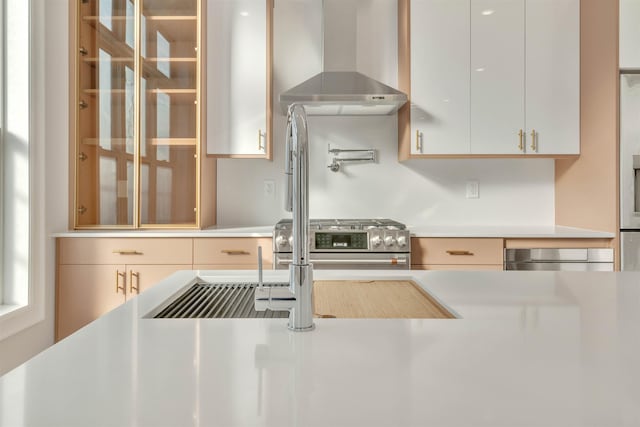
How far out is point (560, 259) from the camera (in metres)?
2.68

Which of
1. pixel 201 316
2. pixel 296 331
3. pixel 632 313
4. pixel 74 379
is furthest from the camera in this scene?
pixel 201 316

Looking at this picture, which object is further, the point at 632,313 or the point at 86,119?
the point at 86,119

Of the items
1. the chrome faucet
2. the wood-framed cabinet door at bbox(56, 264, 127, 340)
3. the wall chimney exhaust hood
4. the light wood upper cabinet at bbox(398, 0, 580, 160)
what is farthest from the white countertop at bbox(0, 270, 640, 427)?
the light wood upper cabinet at bbox(398, 0, 580, 160)

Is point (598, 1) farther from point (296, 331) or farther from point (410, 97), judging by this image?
point (296, 331)

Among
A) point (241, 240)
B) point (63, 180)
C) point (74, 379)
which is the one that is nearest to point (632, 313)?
point (74, 379)

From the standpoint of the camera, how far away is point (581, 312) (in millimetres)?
916

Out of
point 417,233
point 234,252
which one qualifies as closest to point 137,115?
point 234,252

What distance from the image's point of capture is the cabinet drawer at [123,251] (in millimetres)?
2703

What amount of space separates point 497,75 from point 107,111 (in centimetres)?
249

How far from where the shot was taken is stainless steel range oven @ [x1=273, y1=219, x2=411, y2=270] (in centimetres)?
268

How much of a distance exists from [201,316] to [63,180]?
2.23m

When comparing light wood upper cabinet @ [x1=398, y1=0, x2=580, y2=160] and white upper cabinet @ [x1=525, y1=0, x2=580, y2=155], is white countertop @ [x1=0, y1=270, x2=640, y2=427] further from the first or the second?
white upper cabinet @ [x1=525, y1=0, x2=580, y2=155]

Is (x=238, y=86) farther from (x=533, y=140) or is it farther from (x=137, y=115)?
(x=533, y=140)

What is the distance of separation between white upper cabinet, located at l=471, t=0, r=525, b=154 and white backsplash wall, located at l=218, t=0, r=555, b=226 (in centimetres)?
43
